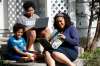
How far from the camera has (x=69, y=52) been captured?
8.35 m

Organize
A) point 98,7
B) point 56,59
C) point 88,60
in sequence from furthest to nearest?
point 98,7, point 88,60, point 56,59

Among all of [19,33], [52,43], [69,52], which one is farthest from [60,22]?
[19,33]

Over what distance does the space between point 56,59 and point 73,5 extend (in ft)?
21.5

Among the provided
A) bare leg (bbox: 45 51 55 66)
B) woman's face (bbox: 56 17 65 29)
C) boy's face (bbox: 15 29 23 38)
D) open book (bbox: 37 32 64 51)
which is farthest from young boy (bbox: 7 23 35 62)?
woman's face (bbox: 56 17 65 29)

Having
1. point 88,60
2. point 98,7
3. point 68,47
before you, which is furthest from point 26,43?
point 98,7

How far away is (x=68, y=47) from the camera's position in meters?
8.44

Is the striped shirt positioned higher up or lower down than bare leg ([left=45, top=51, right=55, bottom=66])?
higher up

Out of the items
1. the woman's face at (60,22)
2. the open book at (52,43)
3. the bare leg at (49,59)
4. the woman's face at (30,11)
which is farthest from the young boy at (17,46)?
the woman's face at (60,22)

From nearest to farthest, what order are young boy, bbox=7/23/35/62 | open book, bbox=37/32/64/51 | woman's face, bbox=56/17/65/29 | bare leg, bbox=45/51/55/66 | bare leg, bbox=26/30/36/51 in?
1. bare leg, bbox=45/51/55/66
2. open book, bbox=37/32/64/51
3. woman's face, bbox=56/17/65/29
4. young boy, bbox=7/23/35/62
5. bare leg, bbox=26/30/36/51

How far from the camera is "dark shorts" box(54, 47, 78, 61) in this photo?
27.3 ft

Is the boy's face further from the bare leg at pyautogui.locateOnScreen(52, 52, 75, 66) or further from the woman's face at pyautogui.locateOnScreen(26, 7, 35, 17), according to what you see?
the bare leg at pyautogui.locateOnScreen(52, 52, 75, 66)

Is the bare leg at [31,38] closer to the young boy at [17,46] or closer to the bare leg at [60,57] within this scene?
the young boy at [17,46]

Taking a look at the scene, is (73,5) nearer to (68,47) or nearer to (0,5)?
(0,5)

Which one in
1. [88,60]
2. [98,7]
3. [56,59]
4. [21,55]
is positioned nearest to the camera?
[56,59]
